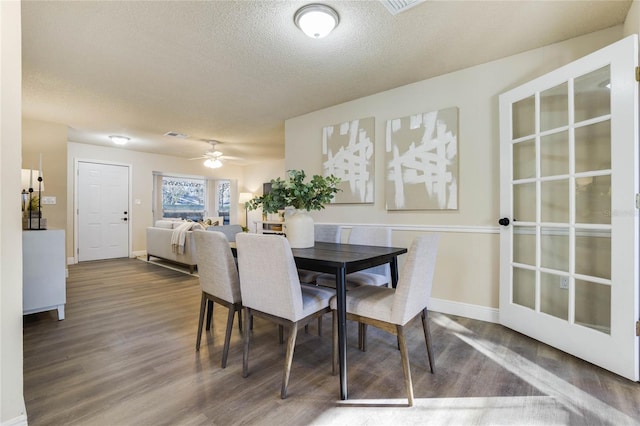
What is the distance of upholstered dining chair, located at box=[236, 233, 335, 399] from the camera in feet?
5.19

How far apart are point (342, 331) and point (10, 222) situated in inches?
61.0

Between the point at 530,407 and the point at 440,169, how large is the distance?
1946 mm

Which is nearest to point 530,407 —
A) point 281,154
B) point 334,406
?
point 334,406

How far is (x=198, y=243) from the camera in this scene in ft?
6.77

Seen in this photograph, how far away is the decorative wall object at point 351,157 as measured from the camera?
3352 mm

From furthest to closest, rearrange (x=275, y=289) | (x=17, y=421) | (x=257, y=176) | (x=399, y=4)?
1. (x=257, y=176)
2. (x=399, y=4)
3. (x=275, y=289)
4. (x=17, y=421)

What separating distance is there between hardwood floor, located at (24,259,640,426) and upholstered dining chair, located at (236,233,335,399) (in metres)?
0.21

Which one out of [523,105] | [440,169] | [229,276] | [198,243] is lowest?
[229,276]

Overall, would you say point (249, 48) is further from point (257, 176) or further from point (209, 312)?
point (257, 176)

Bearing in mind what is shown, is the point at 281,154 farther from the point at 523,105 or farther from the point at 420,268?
the point at 420,268

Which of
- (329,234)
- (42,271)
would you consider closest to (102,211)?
(42,271)

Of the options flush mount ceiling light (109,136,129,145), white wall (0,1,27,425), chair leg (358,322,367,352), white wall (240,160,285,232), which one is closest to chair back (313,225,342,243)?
chair leg (358,322,367,352)

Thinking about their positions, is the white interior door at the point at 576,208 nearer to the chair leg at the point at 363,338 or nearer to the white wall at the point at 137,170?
the chair leg at the point at 363,338

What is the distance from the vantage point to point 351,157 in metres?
3.49
